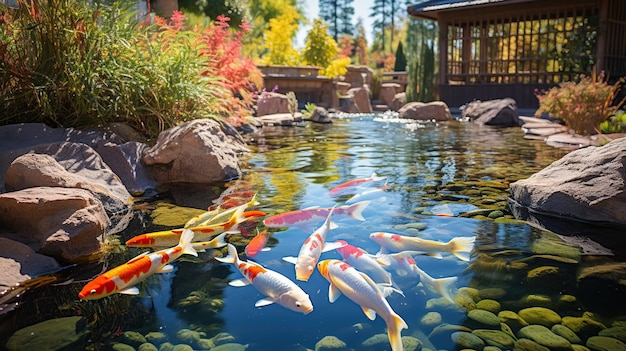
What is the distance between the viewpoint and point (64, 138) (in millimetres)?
4938

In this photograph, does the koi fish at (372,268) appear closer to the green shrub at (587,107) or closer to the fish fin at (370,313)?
the fish fin at (370,313)

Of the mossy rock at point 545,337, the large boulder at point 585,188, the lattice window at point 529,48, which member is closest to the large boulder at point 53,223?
the mossy rock at point 545,337

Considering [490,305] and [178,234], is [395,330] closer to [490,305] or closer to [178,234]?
[490,305]

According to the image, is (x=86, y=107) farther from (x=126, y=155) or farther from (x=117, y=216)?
(x=117, y=216)

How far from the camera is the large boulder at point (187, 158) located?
5270 millimetres

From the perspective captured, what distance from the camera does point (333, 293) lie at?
2.39m

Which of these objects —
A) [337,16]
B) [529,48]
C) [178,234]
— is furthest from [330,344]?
[337,16]

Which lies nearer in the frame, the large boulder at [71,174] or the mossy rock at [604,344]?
the mossy rock at [604,344]

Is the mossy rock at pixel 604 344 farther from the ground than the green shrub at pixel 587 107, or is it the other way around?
the green shrub at pixel 587 107

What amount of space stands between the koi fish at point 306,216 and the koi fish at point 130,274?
3.12ft

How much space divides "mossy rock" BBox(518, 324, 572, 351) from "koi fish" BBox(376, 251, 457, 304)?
1.30 ft

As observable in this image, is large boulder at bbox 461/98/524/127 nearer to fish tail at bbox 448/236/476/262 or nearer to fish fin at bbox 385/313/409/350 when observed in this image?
fish tail at bbox 448/236/476/262

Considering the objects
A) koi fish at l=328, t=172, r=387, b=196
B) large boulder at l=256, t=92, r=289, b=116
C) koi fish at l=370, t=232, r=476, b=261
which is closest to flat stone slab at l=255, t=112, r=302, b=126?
large boulder at l=256, t=92, r=289, b=116

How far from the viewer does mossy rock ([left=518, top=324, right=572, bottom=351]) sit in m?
2.04
